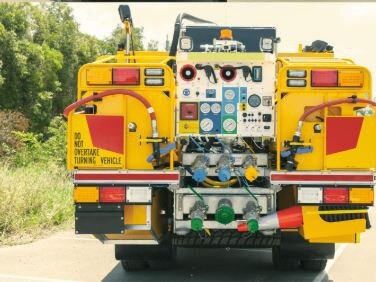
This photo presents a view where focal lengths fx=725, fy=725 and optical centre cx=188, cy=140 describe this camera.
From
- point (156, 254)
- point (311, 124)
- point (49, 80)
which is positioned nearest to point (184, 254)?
point (156, 254)

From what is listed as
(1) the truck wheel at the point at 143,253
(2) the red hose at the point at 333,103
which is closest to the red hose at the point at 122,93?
(2) the red hose at the point at 333,103

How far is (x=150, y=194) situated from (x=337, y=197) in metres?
1.71

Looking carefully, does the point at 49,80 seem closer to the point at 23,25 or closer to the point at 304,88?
the point at 23,25

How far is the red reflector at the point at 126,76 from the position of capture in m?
6.78

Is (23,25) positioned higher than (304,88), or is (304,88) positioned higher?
(23,25)

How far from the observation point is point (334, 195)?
6625 millimetres

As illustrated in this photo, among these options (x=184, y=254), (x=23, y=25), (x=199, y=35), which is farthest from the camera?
(x=23, y=25)

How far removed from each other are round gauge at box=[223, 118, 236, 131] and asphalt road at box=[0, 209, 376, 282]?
6.00ft

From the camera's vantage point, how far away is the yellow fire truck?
661 centimetres

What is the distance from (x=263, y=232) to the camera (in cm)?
→ 687

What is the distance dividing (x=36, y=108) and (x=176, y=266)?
25146mm

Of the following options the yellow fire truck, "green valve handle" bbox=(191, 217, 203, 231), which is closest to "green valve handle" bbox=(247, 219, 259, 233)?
the yellow fire truck

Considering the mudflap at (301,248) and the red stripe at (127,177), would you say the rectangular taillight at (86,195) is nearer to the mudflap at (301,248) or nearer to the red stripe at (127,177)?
the red stripe at (127,177)

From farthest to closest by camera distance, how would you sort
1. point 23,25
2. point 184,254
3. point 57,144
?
point 23,25, point 57,144, point 184,254
